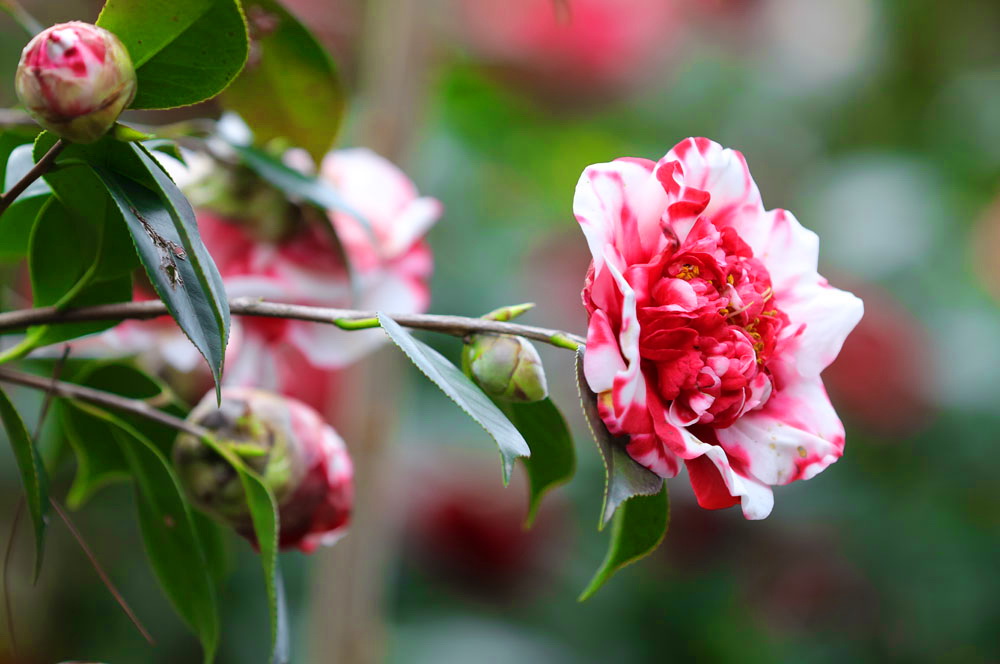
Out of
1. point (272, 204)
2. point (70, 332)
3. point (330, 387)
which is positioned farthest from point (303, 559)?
point (70, 332)

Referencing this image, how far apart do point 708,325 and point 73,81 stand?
19cm

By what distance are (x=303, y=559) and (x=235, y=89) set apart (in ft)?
2.93

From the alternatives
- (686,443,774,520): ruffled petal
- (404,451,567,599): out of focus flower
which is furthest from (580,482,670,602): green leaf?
(404,451,567,599): out of focus flower

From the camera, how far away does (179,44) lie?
11.6 inches

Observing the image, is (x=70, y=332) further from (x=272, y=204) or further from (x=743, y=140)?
(x=743, y=140)

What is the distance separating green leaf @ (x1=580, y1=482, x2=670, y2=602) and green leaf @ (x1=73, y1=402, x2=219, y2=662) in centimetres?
16

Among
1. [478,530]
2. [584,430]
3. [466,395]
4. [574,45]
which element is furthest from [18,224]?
[574,45]

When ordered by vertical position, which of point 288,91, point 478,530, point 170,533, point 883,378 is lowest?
point 478,530

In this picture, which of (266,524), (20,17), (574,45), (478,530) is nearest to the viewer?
(266,524)

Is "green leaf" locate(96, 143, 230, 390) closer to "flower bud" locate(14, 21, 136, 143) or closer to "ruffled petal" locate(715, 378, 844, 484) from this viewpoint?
"flower bud" locate(14, 21, 136, 143)

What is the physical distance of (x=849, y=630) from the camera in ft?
4.38

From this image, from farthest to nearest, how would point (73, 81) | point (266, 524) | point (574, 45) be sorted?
point (574, 45) < point (266, 524) < point (73, 81)

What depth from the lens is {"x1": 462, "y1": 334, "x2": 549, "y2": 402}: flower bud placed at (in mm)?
303

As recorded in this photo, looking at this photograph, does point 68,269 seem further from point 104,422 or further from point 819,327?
point 819,327
